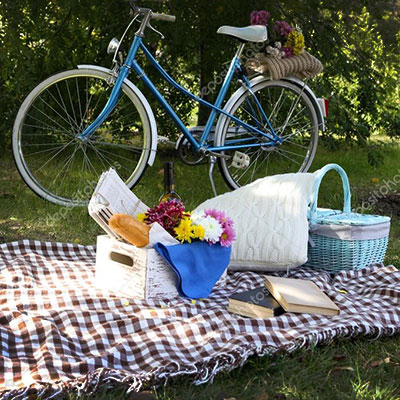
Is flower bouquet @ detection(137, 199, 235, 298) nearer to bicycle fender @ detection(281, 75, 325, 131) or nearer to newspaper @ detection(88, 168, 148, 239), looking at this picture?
newspaper @ detection(88, 168, 148, 239)

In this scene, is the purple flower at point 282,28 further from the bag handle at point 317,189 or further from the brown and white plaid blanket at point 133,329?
the brown and white plaid blanket at point 133,329

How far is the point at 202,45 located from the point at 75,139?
1640 mm

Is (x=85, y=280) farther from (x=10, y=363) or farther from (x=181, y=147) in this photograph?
(x=181, y=147)

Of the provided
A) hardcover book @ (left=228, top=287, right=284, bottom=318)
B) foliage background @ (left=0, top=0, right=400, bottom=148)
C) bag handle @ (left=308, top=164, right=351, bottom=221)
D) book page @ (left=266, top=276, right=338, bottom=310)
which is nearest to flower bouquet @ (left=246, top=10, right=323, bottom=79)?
foliage background @ (left=0, top=0, right=400, bottom=148)

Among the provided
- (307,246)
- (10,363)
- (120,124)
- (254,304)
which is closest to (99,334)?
(10,363)

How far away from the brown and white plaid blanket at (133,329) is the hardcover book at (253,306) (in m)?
0.04

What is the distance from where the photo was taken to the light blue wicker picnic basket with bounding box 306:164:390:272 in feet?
10.0

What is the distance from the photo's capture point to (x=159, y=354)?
2.10m

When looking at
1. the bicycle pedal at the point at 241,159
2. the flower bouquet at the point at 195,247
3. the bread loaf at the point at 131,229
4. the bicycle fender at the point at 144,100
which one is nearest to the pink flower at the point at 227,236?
the flower bouquet at the point at 195,247

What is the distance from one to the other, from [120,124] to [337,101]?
1.57 meters

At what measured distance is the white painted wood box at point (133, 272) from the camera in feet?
8.52

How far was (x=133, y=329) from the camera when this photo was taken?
231cm

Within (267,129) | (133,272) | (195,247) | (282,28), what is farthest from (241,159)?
(133,272)
